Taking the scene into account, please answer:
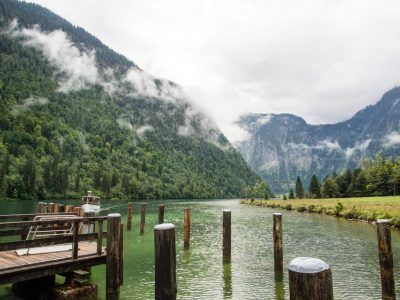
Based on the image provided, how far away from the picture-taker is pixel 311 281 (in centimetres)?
419

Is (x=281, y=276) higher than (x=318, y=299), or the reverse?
(x=318, y=299)

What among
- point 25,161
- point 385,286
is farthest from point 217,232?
point 25,161

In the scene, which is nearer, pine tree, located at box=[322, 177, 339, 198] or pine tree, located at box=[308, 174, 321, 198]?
pine tree, located at box=[322, 177, 339, 198]

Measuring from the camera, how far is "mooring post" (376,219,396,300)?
13516 millimetres

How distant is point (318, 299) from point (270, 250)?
22.1 metres

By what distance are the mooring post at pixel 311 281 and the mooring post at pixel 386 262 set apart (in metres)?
10.9

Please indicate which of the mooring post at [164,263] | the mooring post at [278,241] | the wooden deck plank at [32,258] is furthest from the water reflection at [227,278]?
the mooring post at [164,263]

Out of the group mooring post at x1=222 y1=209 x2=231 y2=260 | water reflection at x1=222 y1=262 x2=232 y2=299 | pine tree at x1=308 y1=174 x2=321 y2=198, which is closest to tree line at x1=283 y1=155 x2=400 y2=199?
pine tree at x1=308 y1=174 x2=321 y2=198

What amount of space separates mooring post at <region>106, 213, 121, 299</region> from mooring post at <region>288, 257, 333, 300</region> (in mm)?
10281

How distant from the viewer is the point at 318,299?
4.14 metres

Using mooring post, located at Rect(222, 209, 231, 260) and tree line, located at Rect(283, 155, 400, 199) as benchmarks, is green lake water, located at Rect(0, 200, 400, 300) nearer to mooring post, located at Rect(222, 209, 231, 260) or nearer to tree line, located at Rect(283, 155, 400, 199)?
mooring post, located at Rect(222, 209, 231, 260)

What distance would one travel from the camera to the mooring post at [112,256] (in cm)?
1343

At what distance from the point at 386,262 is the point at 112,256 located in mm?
10793

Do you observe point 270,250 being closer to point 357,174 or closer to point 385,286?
point 385,286
